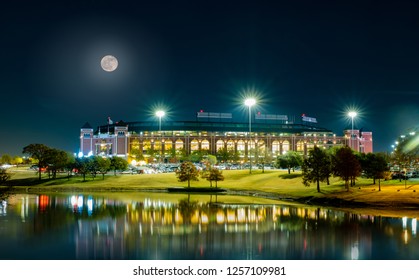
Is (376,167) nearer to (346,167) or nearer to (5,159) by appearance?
(346,167)

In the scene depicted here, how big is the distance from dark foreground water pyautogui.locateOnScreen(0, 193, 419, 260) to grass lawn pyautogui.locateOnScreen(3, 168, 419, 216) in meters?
5.99

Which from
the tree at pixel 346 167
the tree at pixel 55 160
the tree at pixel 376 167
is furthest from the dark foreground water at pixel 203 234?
the tree at pixel 55 160

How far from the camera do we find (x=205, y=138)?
18962cm

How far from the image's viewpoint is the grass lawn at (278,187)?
47.8 meters

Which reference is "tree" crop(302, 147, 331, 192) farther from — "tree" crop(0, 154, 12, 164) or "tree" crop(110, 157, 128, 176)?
"tree" crop(0, 154, 12, 164)

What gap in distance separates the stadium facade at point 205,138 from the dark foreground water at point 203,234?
136291 mm

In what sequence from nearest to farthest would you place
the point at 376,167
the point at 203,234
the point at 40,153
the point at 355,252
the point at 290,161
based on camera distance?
the point at 355,252, the point at 203,234, the point at 376,167, the point at 290,161, the point at 40,153

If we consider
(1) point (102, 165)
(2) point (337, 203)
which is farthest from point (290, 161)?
(1) point (102, 165)

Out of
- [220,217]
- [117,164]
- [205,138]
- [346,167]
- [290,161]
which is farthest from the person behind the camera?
[205,138]

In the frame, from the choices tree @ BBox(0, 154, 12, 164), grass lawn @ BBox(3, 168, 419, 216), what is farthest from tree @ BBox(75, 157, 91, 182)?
tree @ BBox(0, 154, 12, 164)

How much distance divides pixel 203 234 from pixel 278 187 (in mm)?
39619

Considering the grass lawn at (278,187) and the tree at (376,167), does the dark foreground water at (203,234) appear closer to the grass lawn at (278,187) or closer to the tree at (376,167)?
the grass lawn at (278,187)

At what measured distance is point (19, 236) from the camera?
3066cm
